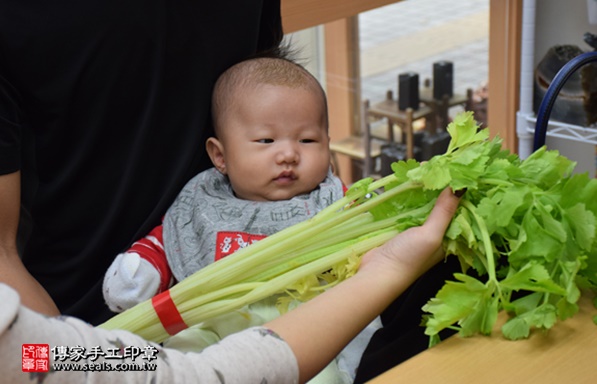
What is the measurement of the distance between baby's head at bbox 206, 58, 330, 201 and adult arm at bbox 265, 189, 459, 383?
44cm

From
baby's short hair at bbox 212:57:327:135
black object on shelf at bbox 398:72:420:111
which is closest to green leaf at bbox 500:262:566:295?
baby's short hair at bbox 212:57:327:135

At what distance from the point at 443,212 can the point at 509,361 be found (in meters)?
0.22

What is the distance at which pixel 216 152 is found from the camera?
163cm

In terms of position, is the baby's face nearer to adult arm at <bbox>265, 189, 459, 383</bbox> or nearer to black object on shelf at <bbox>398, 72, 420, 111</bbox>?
adult arm at <bbox>265, 189, 459, 383</bbox>

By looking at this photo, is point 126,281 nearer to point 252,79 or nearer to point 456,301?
point 252,79

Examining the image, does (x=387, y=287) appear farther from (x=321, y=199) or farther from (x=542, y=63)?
(x=542, y=63)

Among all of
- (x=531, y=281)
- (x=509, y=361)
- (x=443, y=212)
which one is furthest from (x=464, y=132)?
(x=509, y=361)

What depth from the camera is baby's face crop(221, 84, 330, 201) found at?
61.4 inches

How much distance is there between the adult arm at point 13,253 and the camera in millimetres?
1298

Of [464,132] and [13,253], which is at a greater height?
[464,132]

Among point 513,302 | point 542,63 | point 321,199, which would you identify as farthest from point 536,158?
point 542,63

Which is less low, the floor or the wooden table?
the wooden table

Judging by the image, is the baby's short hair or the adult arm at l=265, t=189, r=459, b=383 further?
the baby's short hair

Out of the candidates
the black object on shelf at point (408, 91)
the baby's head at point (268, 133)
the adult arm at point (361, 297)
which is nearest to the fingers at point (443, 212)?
the adult arm at point (361, 297)
